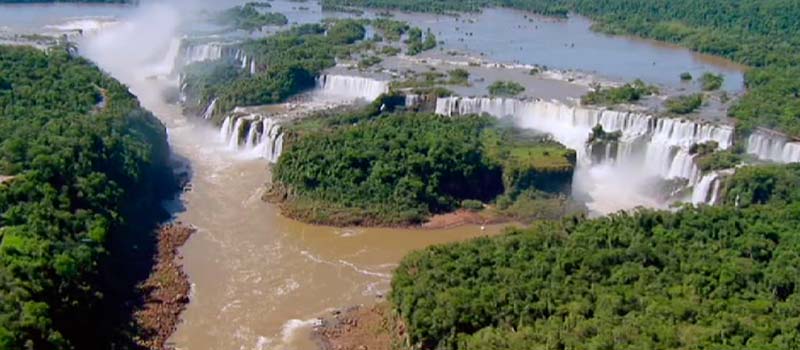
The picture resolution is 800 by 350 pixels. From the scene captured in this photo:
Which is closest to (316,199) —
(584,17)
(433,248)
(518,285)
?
(433,248)

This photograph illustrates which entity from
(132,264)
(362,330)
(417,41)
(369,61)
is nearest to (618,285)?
(362,330)

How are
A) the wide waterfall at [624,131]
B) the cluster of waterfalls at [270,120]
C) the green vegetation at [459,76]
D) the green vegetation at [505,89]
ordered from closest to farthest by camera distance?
1. the wide waterfall at [624,131]
2. the cluster of waterfalls at [270,120]
3. the green vegetation at [505,89]
4. the green vegetation at [459,76]

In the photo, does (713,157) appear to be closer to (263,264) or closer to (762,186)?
(762,186)

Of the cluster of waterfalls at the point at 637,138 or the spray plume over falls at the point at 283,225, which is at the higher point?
the cluster of waterfalls at the point at 637,138

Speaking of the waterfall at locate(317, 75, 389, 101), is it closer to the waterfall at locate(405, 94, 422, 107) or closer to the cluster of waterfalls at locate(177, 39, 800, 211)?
the cluster of waterfalls at locate(177, 39, 800, 211)

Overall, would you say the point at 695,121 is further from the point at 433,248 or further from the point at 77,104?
the point at 77,104

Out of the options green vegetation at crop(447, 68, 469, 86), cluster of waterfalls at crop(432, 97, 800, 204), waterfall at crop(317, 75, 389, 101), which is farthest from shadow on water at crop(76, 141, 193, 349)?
green vegetation at crop(447, 68, 469, 86)

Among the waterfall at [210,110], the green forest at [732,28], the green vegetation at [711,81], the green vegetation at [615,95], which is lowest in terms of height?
the waterfall at [210,110]

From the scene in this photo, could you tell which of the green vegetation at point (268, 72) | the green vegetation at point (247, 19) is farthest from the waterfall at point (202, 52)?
the green vegetation at point (247, 19)

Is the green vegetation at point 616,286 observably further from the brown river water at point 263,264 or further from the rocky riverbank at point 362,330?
the brown river water at point 263,264
